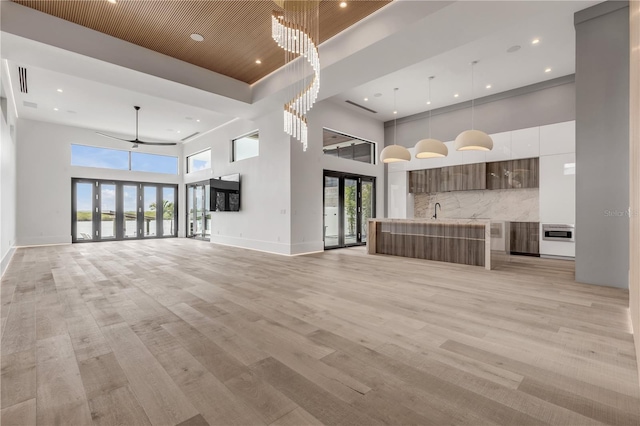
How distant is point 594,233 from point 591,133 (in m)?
1.47

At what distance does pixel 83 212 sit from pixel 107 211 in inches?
27.9

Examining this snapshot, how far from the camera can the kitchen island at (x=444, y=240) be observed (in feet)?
18.2

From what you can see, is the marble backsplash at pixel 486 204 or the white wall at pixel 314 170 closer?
the marble backsplash at pixel 486 204

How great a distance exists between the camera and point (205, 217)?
11.3 meters

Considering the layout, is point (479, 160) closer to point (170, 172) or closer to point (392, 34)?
point (392, 34)

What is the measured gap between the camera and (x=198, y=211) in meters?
11.8

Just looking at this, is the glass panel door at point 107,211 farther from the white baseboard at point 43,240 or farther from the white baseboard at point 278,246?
the white baseboard at point 278,246

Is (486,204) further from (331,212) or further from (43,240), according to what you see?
(43,240)

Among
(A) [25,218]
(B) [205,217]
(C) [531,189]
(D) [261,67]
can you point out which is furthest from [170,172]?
(C) [531,189]

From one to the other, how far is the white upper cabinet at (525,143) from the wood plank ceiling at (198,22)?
16.6 feet

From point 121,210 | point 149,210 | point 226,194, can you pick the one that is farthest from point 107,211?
point 226,194

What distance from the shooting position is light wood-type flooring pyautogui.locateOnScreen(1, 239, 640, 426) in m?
1.53

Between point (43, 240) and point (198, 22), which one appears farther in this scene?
point (43, 240)

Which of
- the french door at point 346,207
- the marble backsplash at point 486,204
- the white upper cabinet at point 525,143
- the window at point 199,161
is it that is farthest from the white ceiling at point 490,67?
the window at point 199,161
